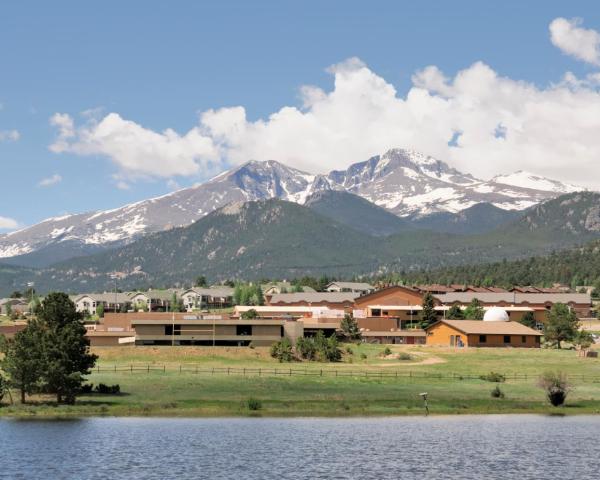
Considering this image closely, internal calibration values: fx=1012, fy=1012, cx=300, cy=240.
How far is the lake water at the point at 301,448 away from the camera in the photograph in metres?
71.9

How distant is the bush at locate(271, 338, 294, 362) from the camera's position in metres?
154

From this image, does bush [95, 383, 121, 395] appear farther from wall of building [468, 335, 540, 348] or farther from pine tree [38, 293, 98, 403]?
wall of building [468, 335, 540, 348]

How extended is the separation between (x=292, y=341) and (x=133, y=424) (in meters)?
72.1

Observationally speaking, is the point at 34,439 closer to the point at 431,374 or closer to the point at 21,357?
the point at 21,357

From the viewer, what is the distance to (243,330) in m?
170

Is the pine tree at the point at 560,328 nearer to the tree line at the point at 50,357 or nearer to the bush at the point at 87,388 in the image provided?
the bush at the point at 87,388

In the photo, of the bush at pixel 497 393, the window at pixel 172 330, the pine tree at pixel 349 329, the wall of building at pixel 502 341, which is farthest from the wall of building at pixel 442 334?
the bush at pixel 497 393

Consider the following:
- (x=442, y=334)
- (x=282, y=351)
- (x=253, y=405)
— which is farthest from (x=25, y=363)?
(x=442, y=334)

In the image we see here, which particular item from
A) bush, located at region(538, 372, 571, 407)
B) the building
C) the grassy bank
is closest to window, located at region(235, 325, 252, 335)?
the grassy bank

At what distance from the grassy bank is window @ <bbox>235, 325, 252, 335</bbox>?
1022 cm

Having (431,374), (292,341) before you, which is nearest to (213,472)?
(431,374)

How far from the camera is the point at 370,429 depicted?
94.6 m

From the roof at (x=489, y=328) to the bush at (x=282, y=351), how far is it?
39.4 metres

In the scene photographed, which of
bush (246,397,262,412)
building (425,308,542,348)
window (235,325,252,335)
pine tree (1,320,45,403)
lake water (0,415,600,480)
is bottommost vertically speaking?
lake water (0,415,600,480)
